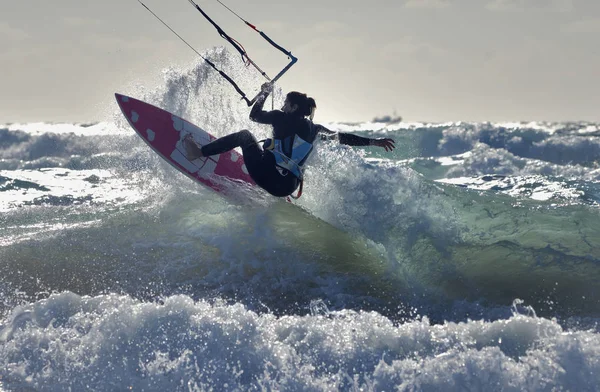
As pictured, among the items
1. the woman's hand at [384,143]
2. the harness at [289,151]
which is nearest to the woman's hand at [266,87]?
the harness at [289,151]

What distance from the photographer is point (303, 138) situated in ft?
29.1

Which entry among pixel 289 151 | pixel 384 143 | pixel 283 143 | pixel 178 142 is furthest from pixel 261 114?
pixel 178 142

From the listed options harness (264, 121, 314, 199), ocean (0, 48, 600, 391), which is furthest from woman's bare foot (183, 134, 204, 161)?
harness (264, 121, 314, 199)

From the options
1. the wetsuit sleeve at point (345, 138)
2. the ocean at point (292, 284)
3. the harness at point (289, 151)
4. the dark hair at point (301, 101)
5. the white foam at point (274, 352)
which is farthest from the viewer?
the wetsuit sleeve at point (345, 138)

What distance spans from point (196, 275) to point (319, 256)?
1.53 metres

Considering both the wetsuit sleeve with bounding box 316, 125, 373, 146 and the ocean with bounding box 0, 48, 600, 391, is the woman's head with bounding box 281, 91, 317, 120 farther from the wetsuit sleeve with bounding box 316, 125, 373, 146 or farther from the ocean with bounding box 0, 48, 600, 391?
the ocean with bounding box 0, 48, 600, 391

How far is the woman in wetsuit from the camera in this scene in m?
8.68

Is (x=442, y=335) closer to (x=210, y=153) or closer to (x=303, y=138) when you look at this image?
(x=303, y=138)

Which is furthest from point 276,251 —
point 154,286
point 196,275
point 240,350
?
point 240,350

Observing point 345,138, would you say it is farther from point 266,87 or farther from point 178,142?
point 178,142

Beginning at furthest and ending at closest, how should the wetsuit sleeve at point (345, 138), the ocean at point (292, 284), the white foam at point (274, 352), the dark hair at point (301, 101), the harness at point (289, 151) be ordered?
the wetsuit sleeve at point (345, 138), the harness at point (289, 151), the dark hair at point (301, 101), the ocean at point (292, 284), the white foam at point (274, 352)

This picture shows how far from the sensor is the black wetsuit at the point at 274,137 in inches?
344

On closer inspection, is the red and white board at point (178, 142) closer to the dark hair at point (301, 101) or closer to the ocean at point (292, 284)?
the ocean at point (292, 284)

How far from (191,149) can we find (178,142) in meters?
0.27
